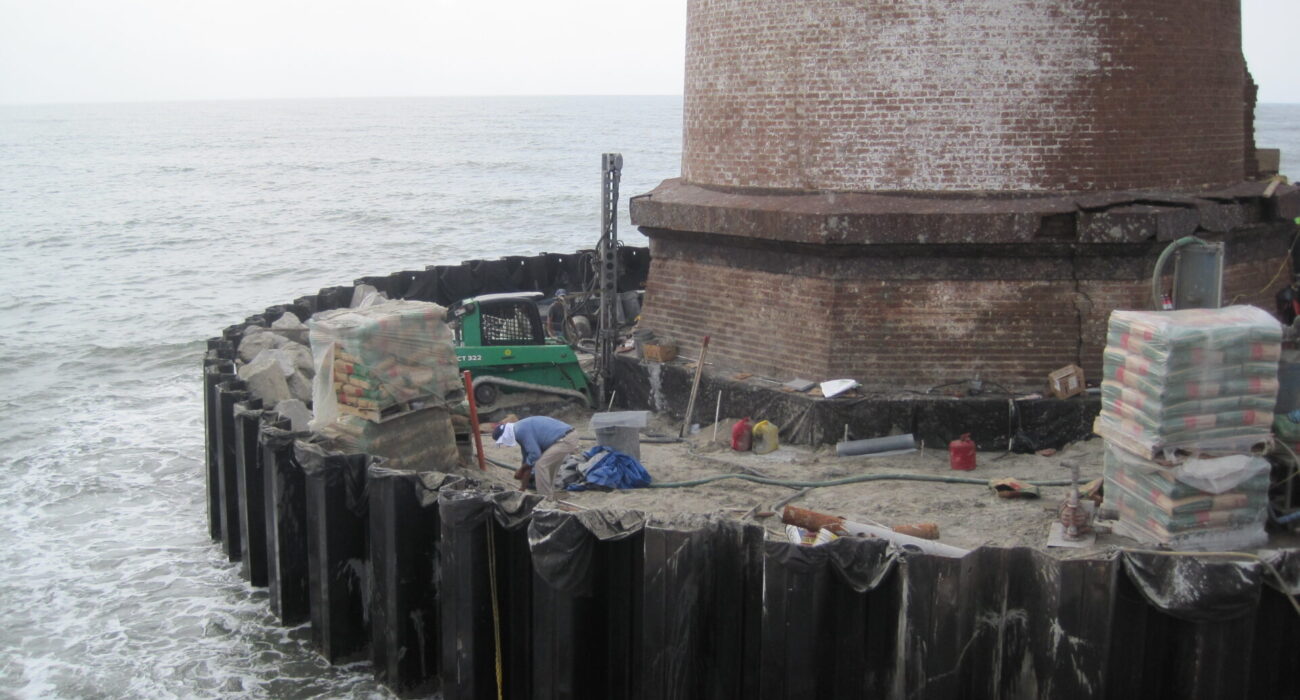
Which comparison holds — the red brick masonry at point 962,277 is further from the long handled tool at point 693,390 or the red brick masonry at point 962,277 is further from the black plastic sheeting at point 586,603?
the black plastic sheeting at point 586,603

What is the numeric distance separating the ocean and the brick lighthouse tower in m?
6.31

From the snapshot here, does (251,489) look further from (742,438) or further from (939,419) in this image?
(939,419)

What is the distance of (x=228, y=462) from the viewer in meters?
12.6

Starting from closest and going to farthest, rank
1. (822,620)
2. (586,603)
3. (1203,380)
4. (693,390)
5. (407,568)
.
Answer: (822,620) < (586,603) < (1203,380) < (407,568) < (693,390)

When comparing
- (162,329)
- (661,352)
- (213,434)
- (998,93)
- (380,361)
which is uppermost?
(998,93)

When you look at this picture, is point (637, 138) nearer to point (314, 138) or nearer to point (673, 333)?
point (314, 138)

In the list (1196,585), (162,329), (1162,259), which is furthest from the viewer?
(162,329)

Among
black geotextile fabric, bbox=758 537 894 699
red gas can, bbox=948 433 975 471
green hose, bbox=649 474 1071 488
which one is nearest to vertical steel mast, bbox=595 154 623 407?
green hose, bbox=649 474 1071 488

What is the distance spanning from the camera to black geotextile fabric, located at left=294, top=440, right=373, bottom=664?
10062 mm

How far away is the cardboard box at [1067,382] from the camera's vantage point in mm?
12656

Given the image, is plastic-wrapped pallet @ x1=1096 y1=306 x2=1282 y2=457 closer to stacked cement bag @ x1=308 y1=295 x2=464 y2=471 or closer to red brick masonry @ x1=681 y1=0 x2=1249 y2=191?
red brick masonry @ x1=681 y1=0 x2=1249 y2=191

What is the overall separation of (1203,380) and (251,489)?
323 inches

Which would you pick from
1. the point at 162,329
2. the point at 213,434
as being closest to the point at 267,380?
the point at 213,434

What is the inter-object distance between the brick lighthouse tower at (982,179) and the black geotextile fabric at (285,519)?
214 inches
